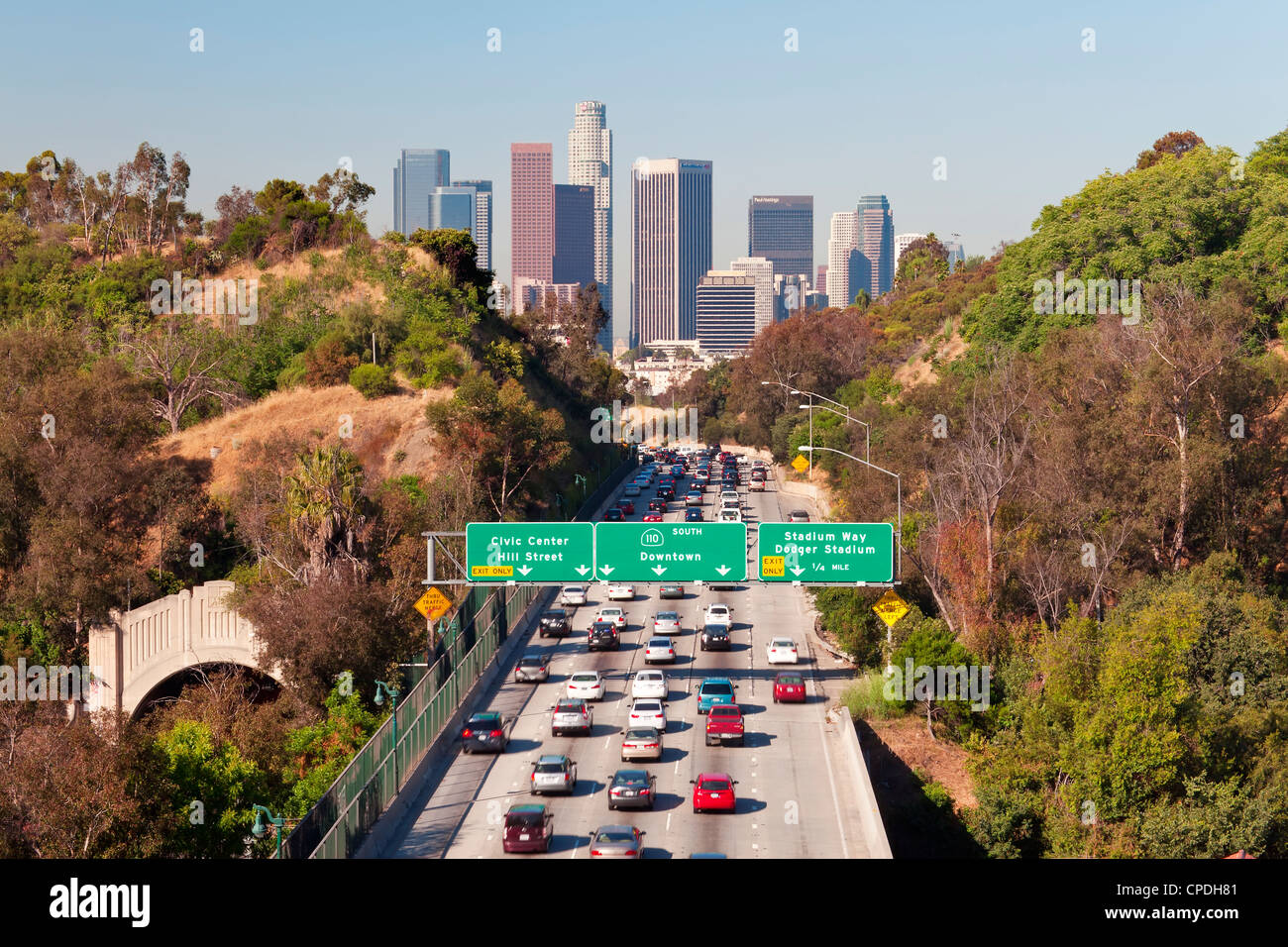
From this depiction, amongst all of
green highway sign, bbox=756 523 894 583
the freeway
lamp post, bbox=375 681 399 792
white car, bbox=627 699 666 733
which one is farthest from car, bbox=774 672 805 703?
lamp post, bbox=375 681 399 792

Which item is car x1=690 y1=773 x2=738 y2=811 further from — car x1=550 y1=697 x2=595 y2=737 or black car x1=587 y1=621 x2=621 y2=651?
black car x1=587 y1=621 x2=621 y2=651

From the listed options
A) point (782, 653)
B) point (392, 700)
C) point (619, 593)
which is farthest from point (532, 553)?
point (619, 593)

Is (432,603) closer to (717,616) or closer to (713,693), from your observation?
(713,693)

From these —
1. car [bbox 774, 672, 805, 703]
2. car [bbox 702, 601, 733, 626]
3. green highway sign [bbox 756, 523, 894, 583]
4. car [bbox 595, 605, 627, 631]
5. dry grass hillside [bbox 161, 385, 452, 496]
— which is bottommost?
car [bbox 774, 672, 805, 703]
